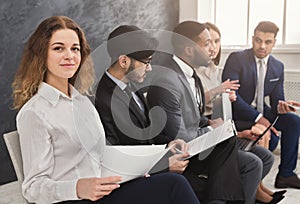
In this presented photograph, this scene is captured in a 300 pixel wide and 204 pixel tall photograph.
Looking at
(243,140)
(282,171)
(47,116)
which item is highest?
(47,116)

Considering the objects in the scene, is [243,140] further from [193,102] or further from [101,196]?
[101,196]

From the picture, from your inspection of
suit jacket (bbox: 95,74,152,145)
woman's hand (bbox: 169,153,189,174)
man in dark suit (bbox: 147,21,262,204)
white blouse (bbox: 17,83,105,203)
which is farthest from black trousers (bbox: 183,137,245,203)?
white blouse (bbox: 17,83,105,203)

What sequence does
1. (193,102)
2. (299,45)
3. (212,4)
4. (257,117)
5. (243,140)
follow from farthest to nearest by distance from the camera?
(212,4) < (299,45) < (257,117) < (243,140) < (193,102)

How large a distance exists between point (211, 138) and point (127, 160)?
0.53 meters

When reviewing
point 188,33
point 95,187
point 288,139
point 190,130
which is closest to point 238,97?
point 288,139

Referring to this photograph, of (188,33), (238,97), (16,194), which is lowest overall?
(16,194)

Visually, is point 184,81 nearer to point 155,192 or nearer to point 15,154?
point 155,192

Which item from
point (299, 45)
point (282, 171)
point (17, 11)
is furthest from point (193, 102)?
→ point (299, 45)

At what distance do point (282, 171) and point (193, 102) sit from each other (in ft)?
4.02

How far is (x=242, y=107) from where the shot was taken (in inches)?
100

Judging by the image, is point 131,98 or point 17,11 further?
point 17,11

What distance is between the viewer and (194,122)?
178 cm

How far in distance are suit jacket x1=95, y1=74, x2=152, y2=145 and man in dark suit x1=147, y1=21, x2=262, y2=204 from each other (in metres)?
0.21

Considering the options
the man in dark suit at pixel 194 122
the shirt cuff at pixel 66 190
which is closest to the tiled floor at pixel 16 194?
the man in dark suit at pixel 194 122
